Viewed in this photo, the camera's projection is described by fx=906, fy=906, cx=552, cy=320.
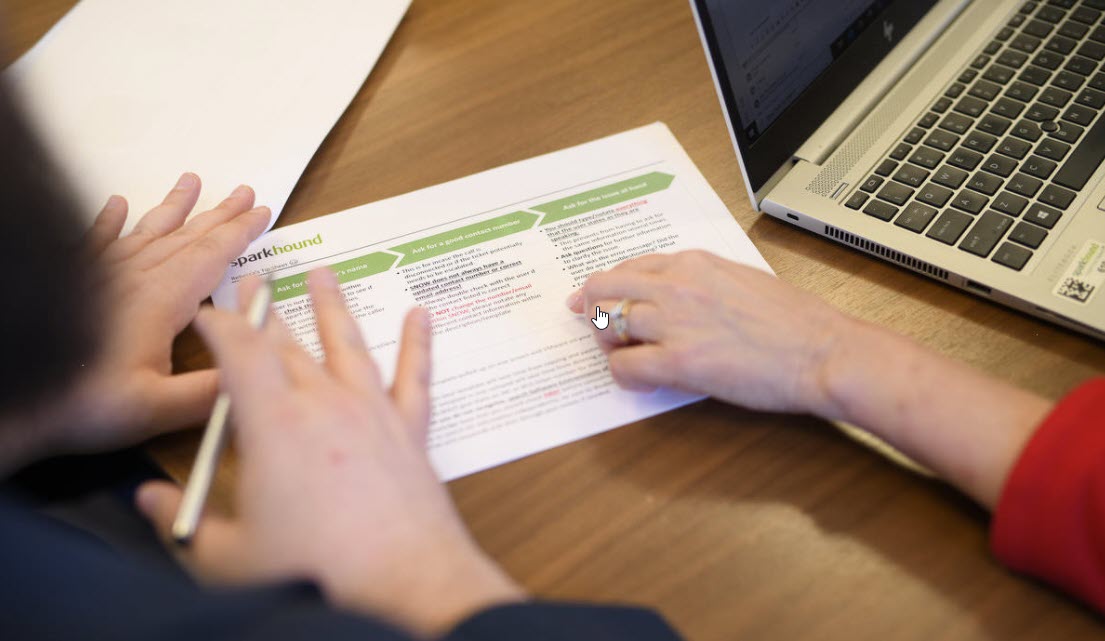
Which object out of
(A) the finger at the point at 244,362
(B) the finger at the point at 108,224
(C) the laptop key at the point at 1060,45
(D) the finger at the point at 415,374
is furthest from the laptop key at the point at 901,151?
(B) the finger at the point at 108,224

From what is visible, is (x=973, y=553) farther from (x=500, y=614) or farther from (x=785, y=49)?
(x=785, y=49)

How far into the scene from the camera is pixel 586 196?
2.61 feet

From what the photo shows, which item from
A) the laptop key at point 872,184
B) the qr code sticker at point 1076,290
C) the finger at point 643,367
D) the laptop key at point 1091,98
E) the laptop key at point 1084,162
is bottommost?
the qr code sticker at point 1076,290

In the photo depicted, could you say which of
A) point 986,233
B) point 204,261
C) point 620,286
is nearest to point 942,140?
point 986,233

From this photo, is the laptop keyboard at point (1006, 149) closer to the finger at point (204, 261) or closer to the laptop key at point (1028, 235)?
the laptop key at point (1028, 235)

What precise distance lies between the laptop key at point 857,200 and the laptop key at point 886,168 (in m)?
0.03

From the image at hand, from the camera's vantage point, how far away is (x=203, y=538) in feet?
1.73

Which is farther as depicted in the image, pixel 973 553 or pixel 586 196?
pixel 586 196

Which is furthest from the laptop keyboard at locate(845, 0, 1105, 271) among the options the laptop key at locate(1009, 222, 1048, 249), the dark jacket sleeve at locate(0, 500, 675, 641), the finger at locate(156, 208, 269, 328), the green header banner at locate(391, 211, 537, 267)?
the finger at locate(156, 208, 269, 328)

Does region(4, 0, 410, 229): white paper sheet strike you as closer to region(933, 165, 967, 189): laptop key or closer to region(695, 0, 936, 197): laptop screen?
region(695, 0, 936, 197): laptop screen

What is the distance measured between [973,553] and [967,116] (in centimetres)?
40

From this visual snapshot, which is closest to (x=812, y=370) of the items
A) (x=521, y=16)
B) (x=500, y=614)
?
(x=500, y=614)

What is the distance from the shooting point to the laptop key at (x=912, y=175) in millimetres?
724

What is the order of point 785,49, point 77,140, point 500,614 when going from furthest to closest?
point 77,140, point 785,49, point 500,614
